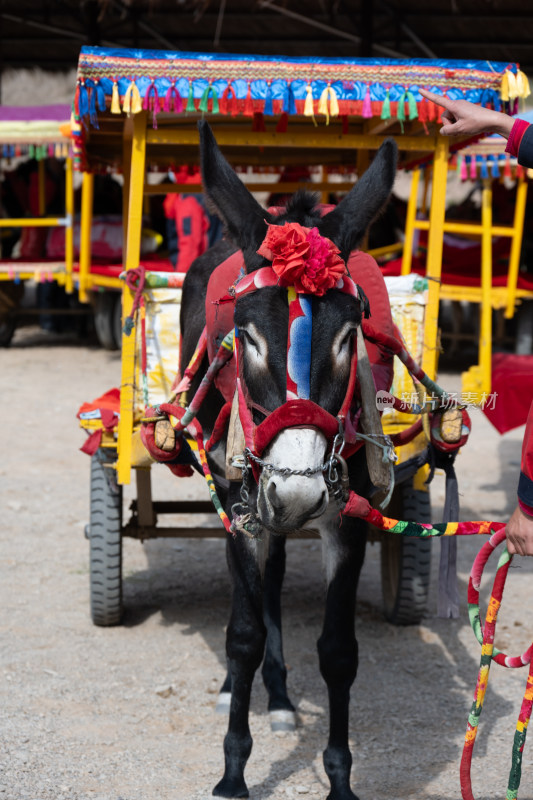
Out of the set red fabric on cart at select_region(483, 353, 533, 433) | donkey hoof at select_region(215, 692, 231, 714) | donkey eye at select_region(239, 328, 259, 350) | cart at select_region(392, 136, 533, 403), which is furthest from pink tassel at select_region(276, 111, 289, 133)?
cart at select_region(392, 136, 533, 403)

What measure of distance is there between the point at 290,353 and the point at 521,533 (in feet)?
2.53

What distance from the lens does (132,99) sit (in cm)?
345

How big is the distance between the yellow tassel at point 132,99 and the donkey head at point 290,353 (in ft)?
2.53

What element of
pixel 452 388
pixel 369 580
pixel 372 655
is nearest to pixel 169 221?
pixel 452 388

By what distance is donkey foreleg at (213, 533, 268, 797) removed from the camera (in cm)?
303

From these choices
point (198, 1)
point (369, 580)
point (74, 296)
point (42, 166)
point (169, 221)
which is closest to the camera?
point (369, 580)

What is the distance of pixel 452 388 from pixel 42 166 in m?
6.47

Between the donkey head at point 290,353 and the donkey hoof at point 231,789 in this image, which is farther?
the donkey hoof at point 231,789

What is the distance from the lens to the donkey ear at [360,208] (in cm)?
276

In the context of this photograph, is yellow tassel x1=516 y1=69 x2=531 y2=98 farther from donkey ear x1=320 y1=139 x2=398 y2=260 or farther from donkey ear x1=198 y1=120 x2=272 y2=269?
donkey ear x1=198 y1=120 x2=272 y2=269

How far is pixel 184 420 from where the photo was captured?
10.6ft

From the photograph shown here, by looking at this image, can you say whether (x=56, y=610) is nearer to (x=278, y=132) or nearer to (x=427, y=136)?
(x=278, y=132)

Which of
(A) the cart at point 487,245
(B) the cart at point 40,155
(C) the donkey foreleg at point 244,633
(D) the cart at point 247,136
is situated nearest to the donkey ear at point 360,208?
(D) the cart at point 247,136

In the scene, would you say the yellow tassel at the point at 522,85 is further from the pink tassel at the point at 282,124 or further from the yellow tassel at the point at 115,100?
the yellow tassel at the point at 115,100
